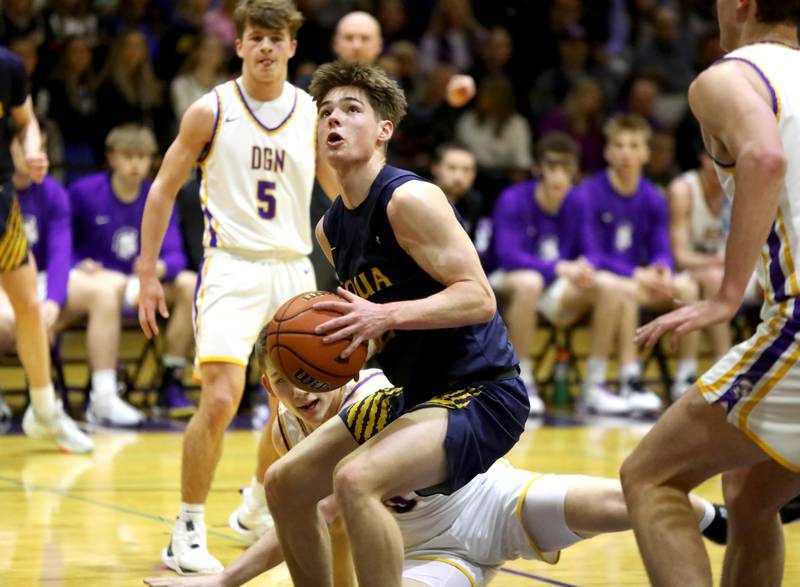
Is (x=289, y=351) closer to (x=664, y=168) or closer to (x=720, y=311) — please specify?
(x=720, y=311)

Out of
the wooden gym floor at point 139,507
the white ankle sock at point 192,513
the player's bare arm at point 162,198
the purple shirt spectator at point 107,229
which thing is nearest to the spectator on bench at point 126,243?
the purple shirt spectator at point 107,229

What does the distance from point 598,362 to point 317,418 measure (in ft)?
17.9

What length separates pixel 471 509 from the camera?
4.00 metres

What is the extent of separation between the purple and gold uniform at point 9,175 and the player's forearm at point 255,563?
3202mm

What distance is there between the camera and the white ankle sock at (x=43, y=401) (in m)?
6.97

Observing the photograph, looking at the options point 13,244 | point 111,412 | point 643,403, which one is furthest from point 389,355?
point 643,403

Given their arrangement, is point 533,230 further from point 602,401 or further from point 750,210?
point 750,210

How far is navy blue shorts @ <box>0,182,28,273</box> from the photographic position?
6562mm

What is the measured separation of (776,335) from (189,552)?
2423 millimetres

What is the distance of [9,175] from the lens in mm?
6703

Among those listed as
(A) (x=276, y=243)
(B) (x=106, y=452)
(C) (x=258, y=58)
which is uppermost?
(C) (x=258, y=58)

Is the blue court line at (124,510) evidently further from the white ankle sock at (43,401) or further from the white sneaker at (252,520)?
the white ankle sock at (43,401)

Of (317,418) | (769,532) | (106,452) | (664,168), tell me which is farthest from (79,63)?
(769,532)

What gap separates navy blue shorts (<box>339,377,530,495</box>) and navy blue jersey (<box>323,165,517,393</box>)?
56mm
